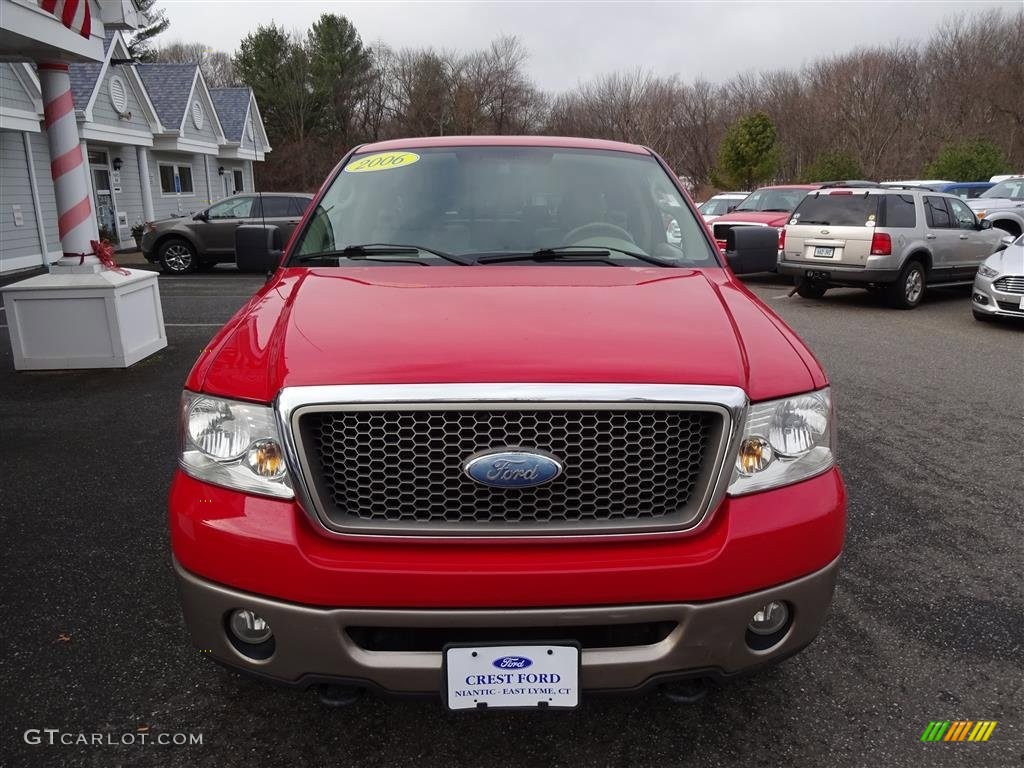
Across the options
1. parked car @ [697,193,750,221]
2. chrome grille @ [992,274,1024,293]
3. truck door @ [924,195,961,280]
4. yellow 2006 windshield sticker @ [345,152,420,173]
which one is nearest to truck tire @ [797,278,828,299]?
truck door @ [924,195,961,280]

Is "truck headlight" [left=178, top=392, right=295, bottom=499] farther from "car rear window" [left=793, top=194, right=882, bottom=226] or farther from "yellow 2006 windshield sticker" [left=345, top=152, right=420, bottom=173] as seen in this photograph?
"car rear window" [left=793, top=194, right=882, bottom=226]

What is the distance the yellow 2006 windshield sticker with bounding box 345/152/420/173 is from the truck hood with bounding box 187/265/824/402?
970 millimetres

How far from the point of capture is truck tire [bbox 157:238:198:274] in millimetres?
16484

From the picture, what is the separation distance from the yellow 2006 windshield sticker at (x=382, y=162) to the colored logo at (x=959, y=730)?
298 cm

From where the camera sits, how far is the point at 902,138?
43344mm

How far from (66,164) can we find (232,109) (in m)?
27.7

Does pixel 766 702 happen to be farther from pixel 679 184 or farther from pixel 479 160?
pixel 479 160

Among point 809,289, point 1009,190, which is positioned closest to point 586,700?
point 809,289

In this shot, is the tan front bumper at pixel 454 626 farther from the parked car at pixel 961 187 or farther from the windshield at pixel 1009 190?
the parked car at pixel 961 187

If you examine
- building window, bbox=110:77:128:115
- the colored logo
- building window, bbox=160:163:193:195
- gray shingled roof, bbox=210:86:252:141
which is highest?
gray shingled roof, bbox=210:86:252:141

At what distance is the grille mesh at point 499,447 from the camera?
1920 mm

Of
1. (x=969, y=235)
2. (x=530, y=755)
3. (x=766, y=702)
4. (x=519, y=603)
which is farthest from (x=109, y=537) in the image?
(x=969, y=235)

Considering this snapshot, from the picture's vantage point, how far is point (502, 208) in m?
3.28

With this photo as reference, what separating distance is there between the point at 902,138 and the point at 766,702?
48.4 m
